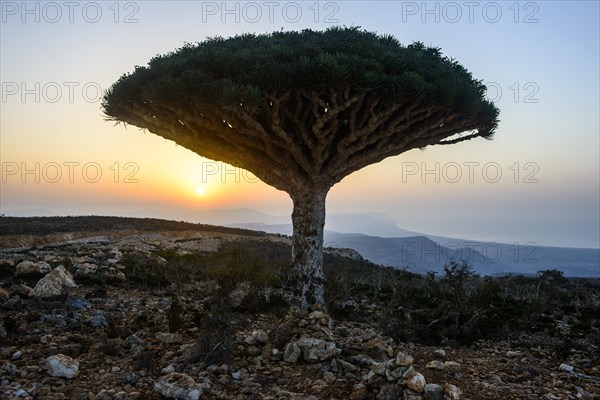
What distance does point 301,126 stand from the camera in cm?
840

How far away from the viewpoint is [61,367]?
5.35 meters

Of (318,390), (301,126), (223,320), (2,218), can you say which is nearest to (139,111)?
(301,126)

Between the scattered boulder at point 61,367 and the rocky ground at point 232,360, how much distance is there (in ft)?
0.04

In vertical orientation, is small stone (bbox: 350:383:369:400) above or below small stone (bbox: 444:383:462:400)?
below

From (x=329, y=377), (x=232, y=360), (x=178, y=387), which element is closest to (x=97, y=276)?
(x=232, y=360)

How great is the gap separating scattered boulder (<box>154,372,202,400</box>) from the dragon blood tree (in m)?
3.97

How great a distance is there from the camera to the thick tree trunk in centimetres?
888

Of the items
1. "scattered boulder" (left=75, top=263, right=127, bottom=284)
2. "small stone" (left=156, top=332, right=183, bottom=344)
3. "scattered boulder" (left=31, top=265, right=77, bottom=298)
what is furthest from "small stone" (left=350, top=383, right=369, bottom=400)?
"scattered boulder" (left=75, top=263, right=127, bottom=284)

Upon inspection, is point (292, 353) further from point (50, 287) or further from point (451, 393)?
point (50, 287)

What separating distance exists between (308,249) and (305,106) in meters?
3.19

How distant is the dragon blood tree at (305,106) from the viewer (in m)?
7.46

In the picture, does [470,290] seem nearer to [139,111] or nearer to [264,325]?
[264,325]

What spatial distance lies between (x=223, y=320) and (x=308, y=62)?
4803 mm

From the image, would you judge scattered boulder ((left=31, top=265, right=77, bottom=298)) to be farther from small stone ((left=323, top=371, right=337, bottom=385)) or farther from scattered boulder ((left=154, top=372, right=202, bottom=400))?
small stone ((left=323, top=371, right=337, bottom=385))
